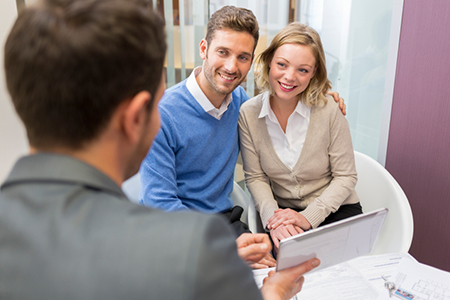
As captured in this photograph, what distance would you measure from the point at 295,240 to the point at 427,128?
4.58ft

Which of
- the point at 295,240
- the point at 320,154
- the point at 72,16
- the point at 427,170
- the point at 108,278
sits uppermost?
the point at 72,16

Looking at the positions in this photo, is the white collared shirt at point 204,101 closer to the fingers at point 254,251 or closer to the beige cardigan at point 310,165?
the beige cardigan at point 310,165

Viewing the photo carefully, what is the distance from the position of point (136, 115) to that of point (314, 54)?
1254 millimetres

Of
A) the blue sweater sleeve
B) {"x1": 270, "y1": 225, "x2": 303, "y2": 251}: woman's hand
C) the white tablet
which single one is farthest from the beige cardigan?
the white tablet

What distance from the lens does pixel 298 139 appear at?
172 cm

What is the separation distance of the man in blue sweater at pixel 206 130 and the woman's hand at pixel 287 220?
0.51 ft

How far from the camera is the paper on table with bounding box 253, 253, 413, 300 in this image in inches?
40.5

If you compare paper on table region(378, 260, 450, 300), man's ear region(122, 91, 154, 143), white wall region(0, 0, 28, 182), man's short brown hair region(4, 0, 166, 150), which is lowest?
paper on table region(378, 260, 450, 300)

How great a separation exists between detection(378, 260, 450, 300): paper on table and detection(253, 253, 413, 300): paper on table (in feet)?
0.10

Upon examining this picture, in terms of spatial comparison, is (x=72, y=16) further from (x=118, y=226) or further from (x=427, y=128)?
(x=427, y=128)

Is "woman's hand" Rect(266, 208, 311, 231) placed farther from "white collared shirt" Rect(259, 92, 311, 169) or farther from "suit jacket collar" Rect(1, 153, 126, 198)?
"suit jacket collar" Rect(1, 153, 126, 198)

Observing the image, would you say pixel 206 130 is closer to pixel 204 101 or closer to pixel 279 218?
pixel 204 101

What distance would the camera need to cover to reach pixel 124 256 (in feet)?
1.46

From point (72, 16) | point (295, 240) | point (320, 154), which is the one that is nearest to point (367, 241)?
point (295, 240)
